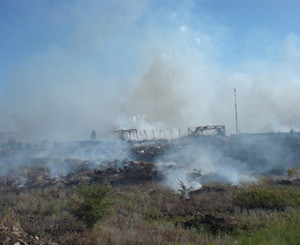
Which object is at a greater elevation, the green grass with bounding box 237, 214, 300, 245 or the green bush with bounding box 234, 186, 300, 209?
the green grass with bounding box 237, 214, 300, 245

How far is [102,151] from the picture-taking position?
30.1 m

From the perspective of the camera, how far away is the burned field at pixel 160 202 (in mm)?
5648

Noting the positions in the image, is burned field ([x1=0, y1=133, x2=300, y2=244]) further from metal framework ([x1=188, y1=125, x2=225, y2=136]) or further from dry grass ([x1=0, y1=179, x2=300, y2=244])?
metal framework ([x1=188, y1=125, x2=225, y2=136])

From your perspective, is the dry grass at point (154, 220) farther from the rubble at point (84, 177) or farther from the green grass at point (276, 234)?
the rubble at point (84, 177)

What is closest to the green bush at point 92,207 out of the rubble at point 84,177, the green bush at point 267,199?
the green bush at point 267,199

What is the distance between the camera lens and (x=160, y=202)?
1017 centimetres

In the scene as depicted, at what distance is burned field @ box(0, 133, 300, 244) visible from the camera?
565 centimetres

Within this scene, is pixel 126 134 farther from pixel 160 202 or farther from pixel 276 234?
pixel 276 234

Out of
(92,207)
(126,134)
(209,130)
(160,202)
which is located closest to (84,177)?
(160,202)

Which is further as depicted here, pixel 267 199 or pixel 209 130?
pixel 209 130

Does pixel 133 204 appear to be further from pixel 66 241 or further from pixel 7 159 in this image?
pixel 7 159

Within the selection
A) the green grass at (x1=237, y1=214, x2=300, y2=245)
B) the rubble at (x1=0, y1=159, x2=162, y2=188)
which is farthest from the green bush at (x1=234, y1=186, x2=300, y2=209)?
the rubble at (x1=0, y1=159, x2=162, y2=188)

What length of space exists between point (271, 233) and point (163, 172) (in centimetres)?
1160

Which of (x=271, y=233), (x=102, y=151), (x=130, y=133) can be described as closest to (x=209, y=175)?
(x=271, y=233)
